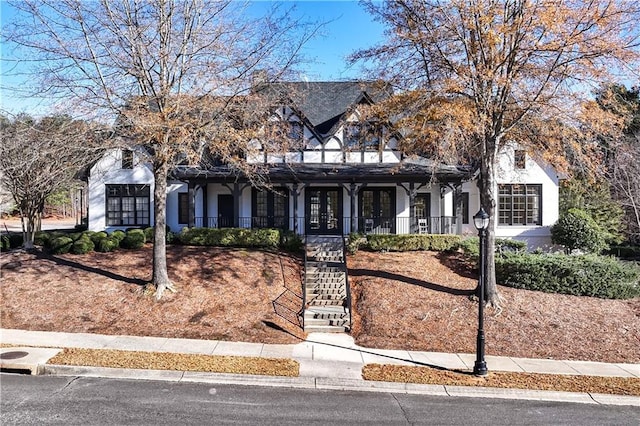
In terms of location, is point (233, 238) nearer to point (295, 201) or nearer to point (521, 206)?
point (295, 201)

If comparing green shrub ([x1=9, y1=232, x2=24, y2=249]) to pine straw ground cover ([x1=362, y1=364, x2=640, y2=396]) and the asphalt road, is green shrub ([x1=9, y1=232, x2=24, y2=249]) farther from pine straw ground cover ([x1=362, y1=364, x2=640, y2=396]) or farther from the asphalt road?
pine straw ground cover ([x1=362, y1=364, x2=640, y2=396])

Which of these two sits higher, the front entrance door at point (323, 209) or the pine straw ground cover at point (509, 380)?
the front entrance door at point (323, 209)

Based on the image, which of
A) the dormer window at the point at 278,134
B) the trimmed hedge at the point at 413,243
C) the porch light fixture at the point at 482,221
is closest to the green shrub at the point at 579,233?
the trimmed hedge at the point at 413,243

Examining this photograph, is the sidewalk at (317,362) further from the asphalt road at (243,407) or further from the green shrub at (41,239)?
the green shrub at (41,239)

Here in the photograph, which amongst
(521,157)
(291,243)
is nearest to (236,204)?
(291,243)

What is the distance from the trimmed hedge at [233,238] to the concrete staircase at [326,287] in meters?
1.63

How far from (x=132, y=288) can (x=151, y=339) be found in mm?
3604

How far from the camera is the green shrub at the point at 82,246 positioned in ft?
55.7

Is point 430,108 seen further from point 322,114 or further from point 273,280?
point 322,114

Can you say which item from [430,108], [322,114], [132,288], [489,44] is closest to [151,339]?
[132,288]

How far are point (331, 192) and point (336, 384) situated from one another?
559 inches

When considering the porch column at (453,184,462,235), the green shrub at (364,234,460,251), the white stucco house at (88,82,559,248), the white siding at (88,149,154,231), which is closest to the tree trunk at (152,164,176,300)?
the white stucco house at (88,82,559,248)

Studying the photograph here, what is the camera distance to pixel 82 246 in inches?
669

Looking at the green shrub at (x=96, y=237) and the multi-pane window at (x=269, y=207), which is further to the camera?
the multi-pane window at (x=269, y=207)
